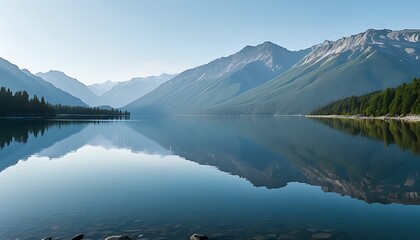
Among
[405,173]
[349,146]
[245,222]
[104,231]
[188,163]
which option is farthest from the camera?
[349,146]

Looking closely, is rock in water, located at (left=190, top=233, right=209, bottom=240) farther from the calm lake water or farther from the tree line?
the tree line

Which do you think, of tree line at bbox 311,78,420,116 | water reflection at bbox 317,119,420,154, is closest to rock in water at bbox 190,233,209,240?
water reflection at bbox 317,119,420,154

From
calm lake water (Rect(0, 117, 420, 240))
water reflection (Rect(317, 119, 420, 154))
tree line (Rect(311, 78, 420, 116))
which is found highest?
tree line (Rect(311, 78, 420, 116))

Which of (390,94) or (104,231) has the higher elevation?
(390,94)

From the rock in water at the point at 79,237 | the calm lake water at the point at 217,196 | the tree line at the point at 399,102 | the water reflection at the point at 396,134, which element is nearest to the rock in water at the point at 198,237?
the calm lake water at the point at 217,196

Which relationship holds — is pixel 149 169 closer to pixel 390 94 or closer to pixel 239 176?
pixel 239 176

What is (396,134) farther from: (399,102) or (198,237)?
(399,102)

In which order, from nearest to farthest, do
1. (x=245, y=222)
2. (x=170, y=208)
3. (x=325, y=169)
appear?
(x=245, y=222) < (x=170, y=208) < (x=325, y=169)

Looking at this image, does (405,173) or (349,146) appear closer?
(405,173)

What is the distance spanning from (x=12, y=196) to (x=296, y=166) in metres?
33.2

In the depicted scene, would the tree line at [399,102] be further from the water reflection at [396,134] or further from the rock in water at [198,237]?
the rock in water at [198,237]

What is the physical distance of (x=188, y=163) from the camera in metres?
50.8

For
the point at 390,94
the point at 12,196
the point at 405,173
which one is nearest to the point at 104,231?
the point at 12,196

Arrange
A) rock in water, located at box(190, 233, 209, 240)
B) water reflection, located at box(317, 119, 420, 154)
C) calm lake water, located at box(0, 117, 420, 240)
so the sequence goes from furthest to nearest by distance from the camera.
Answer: water reflection, located at box(317, 119, 420, 154), calm lake water, located at box(0, 117, 420, 240), rock in water, located at box(190, 233, 209, 240)
